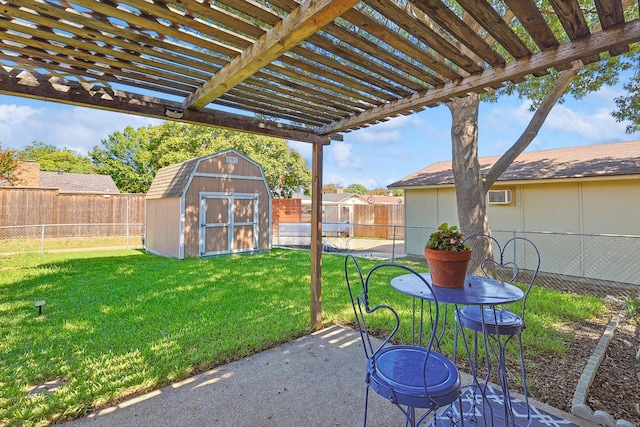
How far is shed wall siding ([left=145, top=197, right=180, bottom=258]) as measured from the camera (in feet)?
27.2

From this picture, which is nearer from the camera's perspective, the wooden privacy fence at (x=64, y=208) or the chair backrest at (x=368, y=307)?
the chair backrest at (x=368, y=307)

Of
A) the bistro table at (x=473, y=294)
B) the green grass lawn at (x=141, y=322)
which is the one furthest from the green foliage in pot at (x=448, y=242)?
the green grass lawn at (x=141, y=322)

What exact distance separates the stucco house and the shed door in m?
4.85

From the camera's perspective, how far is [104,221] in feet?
40.5

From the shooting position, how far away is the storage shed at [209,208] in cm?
827

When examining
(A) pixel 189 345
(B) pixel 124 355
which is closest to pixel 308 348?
(A) pixel 189 345

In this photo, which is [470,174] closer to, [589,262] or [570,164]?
[589,262]

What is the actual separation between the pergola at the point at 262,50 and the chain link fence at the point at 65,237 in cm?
947

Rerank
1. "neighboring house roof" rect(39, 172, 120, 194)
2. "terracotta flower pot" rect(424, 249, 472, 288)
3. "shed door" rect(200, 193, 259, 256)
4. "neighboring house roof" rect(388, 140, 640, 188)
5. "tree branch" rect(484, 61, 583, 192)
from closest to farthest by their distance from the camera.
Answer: "terracotta flower pot" rect(424, 249, 472, 288)
"tree branch" rect(484, 61, 583, 192)
"neighboring house roof" rect(388, 140, 640, 188)
"shed door" rect(200, 193, 259, 256)
"neighboring house roof" rect(39, 172, 120, 194)

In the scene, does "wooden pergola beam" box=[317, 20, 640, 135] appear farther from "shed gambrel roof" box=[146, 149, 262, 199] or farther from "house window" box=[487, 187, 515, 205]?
"shed gambrel roof" box=[146, 149, 262, 199]

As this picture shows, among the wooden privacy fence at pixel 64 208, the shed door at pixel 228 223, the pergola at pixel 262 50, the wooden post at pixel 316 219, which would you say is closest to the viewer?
the pergola at pixel 262 50

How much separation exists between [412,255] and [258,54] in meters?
8.22

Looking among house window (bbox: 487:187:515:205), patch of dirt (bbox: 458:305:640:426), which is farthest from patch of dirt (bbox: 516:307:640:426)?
house window (bbox: 487:187:515:205)

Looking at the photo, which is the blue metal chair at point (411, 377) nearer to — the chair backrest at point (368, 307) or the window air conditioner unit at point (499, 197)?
the chair backrest at point (368, 307)
